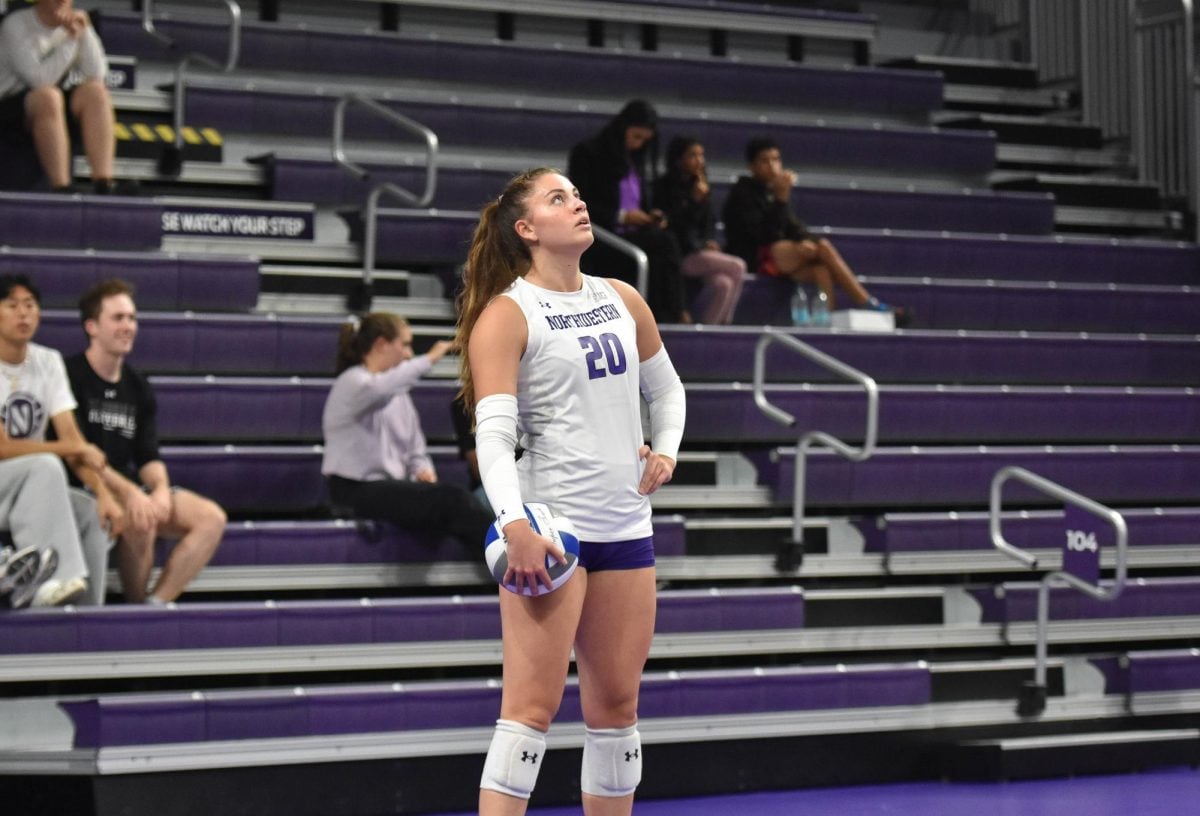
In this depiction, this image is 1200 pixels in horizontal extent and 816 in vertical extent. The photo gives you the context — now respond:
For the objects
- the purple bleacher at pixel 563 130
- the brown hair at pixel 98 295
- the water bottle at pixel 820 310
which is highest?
the purple bleacher at pixel 563 130

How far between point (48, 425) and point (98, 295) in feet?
1.43

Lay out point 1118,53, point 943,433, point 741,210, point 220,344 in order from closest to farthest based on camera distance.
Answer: point 220,344, point 943,433, point 741,210, point 1118,53

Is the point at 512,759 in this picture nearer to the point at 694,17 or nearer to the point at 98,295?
the point at 98,295

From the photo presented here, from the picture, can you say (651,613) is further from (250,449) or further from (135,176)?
(135,176)

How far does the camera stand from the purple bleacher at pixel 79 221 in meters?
6.66

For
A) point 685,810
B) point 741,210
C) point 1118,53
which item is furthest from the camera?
point 1118,53

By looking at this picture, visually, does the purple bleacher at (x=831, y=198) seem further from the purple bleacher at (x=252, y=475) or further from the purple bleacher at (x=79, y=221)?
the purple bleacher at (x=252, y=475)

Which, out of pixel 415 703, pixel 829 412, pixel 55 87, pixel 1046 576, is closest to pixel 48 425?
pixel 415 703

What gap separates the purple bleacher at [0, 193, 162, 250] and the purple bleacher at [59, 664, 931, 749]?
223 cm

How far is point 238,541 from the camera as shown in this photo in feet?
19.1

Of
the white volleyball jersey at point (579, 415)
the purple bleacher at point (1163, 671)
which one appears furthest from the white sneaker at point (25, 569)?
the purple bleacher at point (1163, 671)

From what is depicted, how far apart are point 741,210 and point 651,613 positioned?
4.79 m

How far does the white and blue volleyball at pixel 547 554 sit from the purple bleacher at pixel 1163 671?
3.78 meters

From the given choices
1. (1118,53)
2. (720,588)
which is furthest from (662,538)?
(1118,53)
